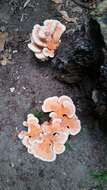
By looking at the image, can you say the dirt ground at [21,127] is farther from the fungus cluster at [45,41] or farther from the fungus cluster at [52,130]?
the fungus cluster at [45,41]

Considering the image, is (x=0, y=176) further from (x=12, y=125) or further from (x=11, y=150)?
(x=12, y=125)

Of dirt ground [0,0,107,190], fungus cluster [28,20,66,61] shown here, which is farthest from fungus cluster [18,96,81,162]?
fungus cluster [28,20,66,61]

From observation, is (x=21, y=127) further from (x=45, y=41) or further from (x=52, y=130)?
(x=45, y=41)

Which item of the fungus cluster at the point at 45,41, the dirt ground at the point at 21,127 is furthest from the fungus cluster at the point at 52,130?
the fungus cluster at the point at 45,41

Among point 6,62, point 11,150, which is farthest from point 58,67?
point 11,150

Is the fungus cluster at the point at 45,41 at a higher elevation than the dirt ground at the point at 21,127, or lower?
higher

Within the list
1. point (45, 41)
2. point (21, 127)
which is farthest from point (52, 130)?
point (45, 41)

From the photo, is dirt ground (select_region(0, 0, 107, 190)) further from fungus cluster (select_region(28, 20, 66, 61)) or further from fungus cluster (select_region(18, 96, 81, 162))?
fungus cluster (select_region(28, 20, 66, 61))
